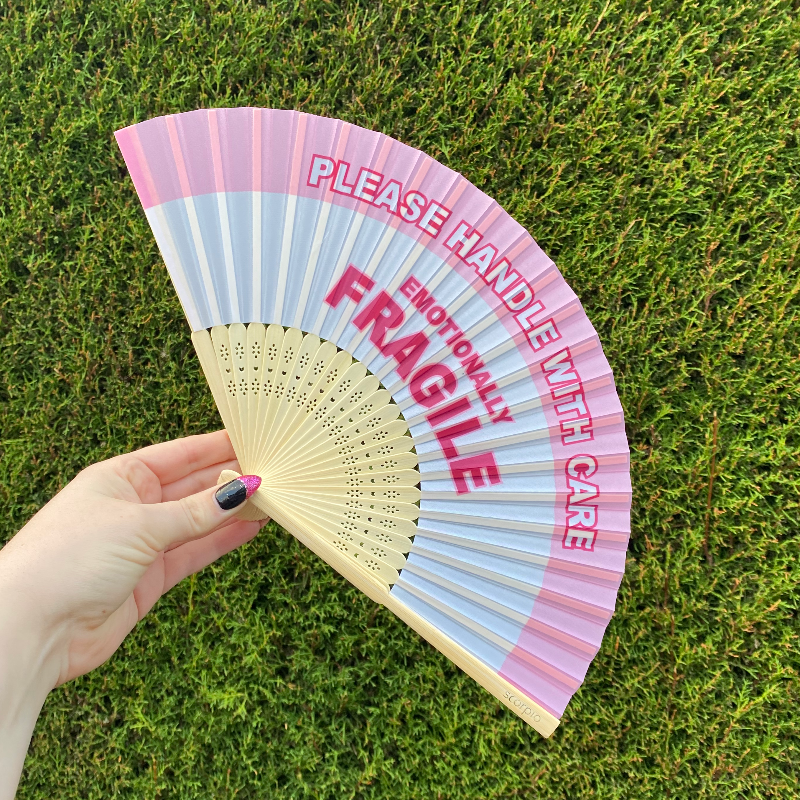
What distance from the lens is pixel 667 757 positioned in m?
1.80

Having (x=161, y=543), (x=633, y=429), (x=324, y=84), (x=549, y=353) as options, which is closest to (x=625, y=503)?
(x=549, y=353)

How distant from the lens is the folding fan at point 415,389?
1.17 meters

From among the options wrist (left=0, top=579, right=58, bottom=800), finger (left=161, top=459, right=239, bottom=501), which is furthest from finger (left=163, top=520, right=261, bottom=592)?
wrist (left=0, top=579, right=58, bottom=800)

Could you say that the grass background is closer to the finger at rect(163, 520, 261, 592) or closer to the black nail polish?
the finger at rect(163, 520, 261, 592)

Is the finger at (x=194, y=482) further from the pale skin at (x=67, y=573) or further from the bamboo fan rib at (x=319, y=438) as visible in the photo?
the bamboo fan rib at (x=319, y=438)

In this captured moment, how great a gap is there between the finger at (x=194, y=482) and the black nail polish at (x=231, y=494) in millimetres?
410

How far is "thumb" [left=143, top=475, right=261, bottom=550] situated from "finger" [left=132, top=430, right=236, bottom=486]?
31 centimetres

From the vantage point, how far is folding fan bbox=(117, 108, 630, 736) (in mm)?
1170

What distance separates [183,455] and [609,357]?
1368 mm

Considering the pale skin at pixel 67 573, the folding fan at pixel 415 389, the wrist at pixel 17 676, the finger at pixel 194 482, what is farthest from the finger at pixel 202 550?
the folding fan at pixel 415 389

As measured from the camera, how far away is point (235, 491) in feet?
3.92

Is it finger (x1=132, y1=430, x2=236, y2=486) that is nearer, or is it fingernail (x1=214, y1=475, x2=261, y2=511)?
fingernail (x1=214, y1=475, x2=261, y2=511)

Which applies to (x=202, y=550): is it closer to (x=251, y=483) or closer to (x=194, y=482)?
(x=194, y=482)

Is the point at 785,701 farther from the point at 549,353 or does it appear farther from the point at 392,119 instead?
the point at 392,119
